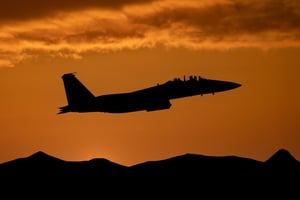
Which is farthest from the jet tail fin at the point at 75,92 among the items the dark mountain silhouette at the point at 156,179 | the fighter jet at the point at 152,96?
the dark mountain silhouette at the point at 156,179

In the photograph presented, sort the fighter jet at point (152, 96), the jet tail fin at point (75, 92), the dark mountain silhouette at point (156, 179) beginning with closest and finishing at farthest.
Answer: the fighter jet at point (152, 96)
the jet tail fin at point (75, 92)
the dark mountain silhouette at point (156, 179)

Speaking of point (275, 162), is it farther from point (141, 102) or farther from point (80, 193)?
point (141, 102)

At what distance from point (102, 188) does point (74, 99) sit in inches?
1579

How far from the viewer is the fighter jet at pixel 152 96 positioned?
107438 mm

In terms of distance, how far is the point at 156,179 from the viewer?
6156 inches

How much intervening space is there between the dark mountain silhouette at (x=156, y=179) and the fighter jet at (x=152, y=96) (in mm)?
42875

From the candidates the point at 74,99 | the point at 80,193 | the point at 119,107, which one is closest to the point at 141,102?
the point at 119,107

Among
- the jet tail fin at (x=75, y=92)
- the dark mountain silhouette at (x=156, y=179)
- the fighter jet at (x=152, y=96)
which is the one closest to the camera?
the fighter jet at (x=152, y=96)

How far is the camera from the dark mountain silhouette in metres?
151

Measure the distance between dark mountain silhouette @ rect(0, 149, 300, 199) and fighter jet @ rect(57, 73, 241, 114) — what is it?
42875 millimetres

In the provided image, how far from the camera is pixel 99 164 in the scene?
16162 cm

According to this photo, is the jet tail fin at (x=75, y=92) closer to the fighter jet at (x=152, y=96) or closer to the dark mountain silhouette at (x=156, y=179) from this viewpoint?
the fighter jet at (x=152, y=96)

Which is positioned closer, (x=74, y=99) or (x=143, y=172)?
(x=74, y=99)

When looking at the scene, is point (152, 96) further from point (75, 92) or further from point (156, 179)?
point (156, 179)
